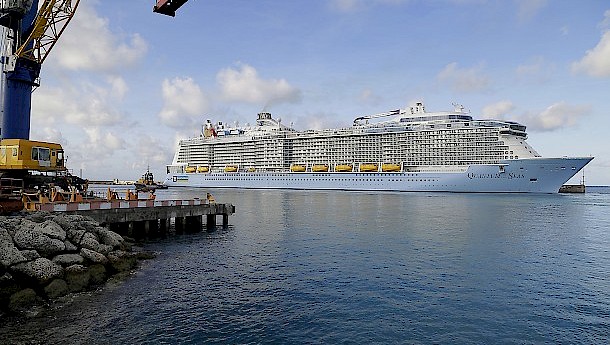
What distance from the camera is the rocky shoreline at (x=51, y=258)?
1187 centimetres

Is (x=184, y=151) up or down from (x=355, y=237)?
up

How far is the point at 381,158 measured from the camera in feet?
272

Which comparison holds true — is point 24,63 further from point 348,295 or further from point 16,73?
point 348,295

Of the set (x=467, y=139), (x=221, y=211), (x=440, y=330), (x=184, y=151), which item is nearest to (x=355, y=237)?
(x=221, y=211)

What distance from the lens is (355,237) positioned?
81.9 ft

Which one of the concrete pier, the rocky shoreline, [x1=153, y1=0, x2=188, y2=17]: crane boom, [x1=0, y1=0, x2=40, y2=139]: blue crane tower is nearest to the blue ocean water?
the rocky shoreline

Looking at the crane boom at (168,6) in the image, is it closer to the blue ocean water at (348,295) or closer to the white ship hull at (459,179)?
the blue ocean water at (348,295)

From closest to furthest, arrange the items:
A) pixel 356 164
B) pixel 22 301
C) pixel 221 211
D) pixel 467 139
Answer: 1. pixel 22 301
2. pixel 221 211
3. pixel 467 139
4. pixel 356 164

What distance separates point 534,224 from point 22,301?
32.4 meters

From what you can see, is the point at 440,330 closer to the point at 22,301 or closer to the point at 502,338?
the point at 502,338

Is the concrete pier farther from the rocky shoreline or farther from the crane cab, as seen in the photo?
the crane cab

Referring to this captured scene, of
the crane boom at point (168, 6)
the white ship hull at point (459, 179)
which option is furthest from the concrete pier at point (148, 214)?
the white ship hull at point (459, 179)

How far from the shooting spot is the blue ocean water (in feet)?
33.3

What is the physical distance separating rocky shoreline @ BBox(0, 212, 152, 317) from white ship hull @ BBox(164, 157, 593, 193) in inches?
2499
